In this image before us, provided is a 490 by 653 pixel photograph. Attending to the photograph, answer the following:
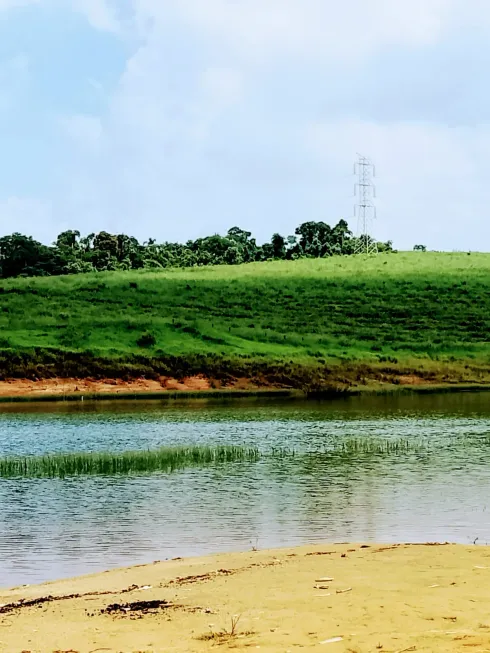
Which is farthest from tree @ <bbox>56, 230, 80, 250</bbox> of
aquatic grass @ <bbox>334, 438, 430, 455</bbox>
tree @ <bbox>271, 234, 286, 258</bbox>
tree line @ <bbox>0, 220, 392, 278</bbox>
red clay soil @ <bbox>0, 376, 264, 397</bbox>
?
aquatic grass @ <bbox>334, 438, 430, 455</bbox>

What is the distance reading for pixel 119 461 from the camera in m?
26.7

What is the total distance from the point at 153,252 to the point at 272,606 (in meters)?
122

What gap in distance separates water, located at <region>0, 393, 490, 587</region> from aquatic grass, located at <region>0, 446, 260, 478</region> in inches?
41.8

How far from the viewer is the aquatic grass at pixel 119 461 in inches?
992

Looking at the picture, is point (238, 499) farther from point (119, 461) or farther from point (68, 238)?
point (68, 238)

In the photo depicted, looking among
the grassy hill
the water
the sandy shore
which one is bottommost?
the water

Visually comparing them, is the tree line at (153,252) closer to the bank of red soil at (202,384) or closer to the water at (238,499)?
the bank of red soil at (202,384)

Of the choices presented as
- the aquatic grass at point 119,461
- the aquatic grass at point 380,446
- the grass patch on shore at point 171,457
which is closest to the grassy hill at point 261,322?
the aquatic grass at point 380,446

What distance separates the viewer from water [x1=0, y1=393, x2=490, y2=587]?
1612 centimetres

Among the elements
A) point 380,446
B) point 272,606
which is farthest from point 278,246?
point 272,606

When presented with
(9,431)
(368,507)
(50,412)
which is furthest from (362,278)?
(368,507)

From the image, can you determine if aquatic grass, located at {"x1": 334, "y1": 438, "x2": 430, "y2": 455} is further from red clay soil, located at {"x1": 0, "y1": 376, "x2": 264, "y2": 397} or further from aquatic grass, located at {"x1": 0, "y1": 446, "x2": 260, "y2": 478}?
red clay soil, located at {"x1": 0, "y1": 376, "x2": 264, "y2": 397}

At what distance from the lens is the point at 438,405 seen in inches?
1820

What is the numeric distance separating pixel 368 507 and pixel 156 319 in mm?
49512
